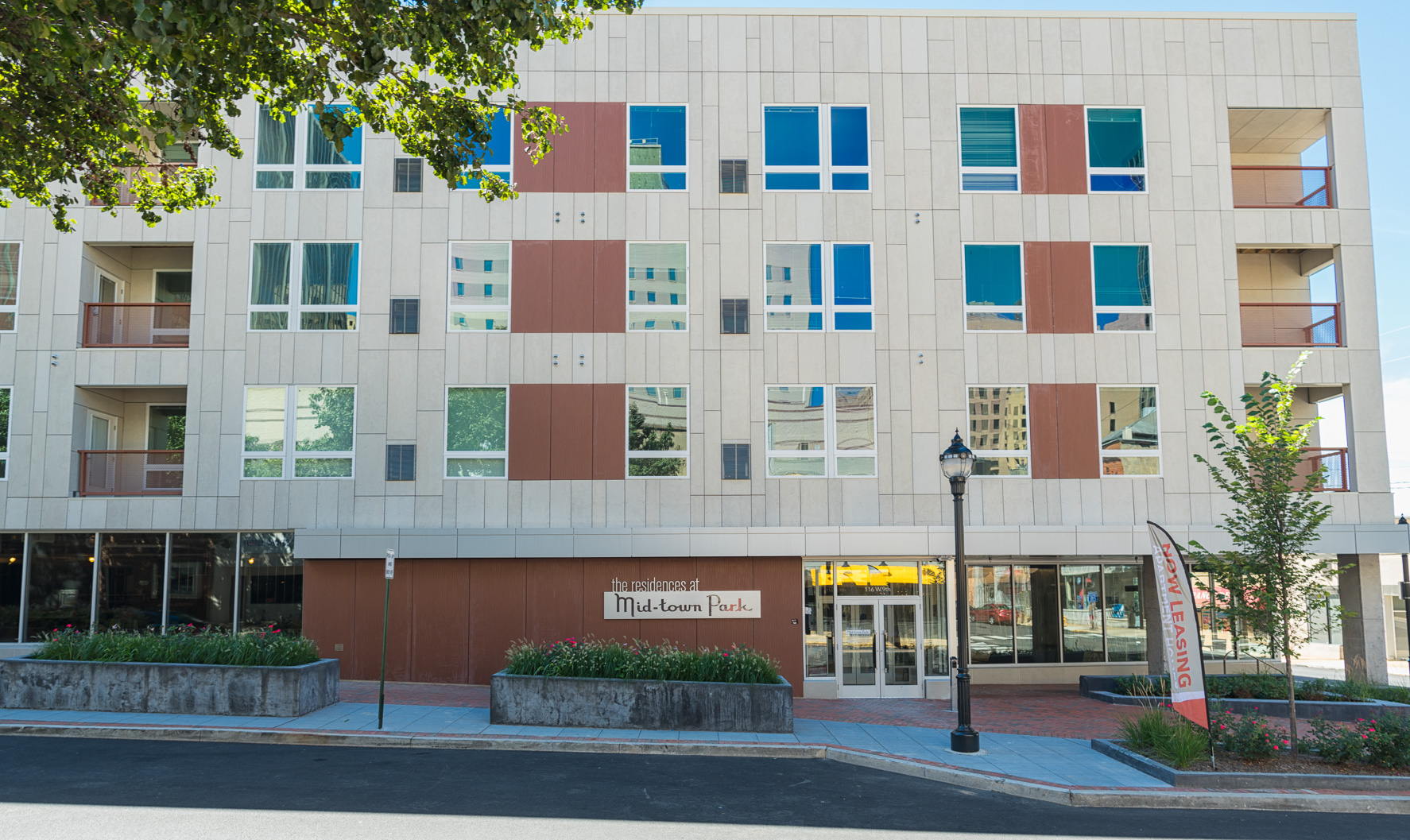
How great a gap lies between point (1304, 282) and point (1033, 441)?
8.23m

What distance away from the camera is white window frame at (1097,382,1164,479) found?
19.4 metres

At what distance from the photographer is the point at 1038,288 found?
64.9 ft

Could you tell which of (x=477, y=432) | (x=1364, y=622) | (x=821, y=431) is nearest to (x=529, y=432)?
(x=477, y=432)

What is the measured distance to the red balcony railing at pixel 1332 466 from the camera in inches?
770

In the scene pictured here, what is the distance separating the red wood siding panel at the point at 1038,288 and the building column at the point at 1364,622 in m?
7.42

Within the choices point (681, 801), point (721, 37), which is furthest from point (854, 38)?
point (681, 801)

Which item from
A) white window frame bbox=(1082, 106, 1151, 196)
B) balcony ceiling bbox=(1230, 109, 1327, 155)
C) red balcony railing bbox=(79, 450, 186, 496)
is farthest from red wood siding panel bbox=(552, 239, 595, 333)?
balcony ceiling bbox=(1230, 109, 1327, 155)

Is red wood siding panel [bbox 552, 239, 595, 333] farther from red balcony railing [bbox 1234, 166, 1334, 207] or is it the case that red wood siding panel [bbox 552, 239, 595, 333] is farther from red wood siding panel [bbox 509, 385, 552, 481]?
red balcony railing [bbox 1234, 166, 1334, 207]

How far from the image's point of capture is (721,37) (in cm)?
2025

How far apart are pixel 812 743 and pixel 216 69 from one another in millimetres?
11214

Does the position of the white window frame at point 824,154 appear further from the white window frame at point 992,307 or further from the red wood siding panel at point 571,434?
the red wood siding panel at point 571,434

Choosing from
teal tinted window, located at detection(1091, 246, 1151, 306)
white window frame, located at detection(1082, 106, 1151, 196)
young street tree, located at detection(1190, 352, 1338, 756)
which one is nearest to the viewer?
young street tree, located at detection(1190, 352, 1338, 756)

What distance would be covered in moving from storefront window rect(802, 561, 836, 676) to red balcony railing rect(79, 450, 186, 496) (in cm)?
1281

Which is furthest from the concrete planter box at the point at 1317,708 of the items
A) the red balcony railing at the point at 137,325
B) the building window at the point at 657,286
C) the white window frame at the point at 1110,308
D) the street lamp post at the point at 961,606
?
the red balcony railing at the point at 137,325
